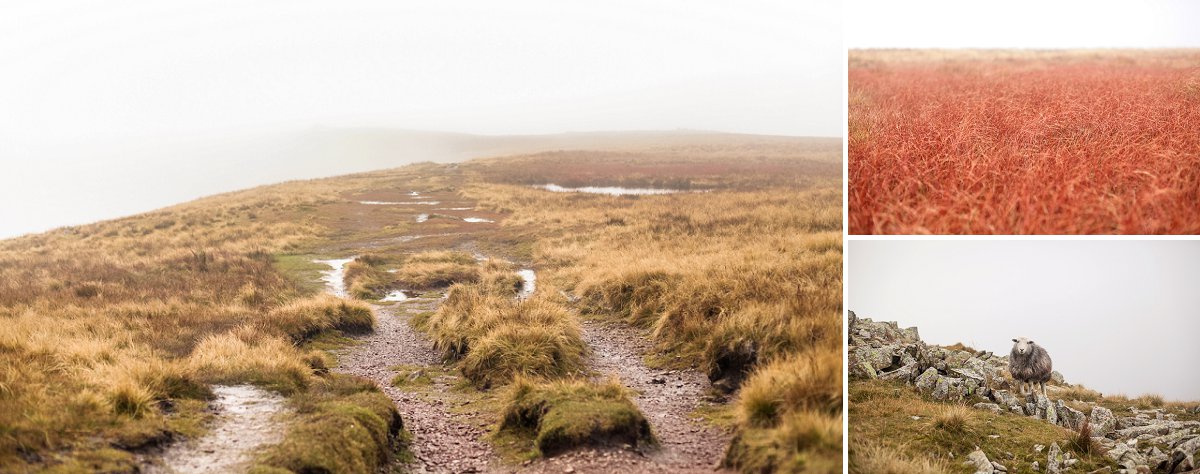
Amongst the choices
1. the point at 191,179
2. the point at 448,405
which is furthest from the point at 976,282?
the point at 191,179

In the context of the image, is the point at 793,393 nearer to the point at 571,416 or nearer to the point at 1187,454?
the point at 571,416

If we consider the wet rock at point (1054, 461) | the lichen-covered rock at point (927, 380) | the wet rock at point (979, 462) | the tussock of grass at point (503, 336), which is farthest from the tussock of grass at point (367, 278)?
the wet rock at point (1054, 461)

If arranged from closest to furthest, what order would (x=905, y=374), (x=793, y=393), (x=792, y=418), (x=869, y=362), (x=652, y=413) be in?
(x=792, y=418) < (x=793, y=393) < (x=652, y=413) < (x=905, y=374) < (x=869, y=362)

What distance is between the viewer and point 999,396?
649 centimetres

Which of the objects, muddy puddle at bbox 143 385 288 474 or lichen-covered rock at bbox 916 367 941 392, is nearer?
muddy puddle at bbox 143 385 288 474

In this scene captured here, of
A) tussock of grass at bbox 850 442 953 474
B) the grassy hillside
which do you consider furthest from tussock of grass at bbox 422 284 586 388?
tussock of grass at bbox 850 442 953 474

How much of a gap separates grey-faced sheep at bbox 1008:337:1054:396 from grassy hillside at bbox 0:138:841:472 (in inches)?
65.2

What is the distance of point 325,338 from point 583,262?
2.70 meters

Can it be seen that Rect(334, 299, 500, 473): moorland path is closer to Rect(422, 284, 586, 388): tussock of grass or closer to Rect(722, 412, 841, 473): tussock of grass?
Rect(422, 284, 586, 388): tussock of grass

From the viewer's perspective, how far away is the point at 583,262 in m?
7.86

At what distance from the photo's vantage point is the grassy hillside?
4.99 m

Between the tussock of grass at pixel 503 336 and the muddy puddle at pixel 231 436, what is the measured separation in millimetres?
1655

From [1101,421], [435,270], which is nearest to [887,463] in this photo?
[1101,421]

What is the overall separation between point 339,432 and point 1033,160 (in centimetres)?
501
